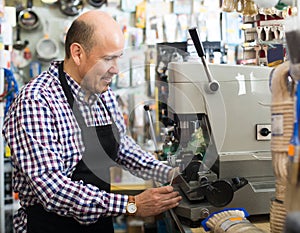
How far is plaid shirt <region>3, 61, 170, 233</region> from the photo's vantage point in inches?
62.6

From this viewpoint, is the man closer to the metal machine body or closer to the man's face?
the man's face

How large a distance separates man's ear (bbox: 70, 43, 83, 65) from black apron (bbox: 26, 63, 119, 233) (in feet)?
0.26

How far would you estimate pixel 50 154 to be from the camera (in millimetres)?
1598

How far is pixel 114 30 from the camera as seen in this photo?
178 cm

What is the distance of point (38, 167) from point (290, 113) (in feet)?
2.92

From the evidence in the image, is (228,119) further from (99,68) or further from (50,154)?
(50,154)

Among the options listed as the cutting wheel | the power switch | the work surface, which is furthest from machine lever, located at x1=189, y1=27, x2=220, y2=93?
the work surface

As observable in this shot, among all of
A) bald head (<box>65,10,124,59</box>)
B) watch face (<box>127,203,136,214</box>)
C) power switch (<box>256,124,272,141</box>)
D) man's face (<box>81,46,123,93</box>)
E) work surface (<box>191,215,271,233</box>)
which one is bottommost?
work surface (<box>191,215,271,233</box>)

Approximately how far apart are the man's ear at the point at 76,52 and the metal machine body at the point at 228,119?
36 cm

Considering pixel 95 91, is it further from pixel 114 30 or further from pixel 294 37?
pixel 294 37

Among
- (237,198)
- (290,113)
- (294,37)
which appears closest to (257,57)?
(237,198)

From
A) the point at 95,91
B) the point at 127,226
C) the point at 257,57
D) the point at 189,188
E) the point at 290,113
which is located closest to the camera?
the point at 290,113

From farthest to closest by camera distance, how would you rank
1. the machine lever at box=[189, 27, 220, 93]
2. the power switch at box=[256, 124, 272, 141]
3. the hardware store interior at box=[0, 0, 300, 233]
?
1. the power switch at box=[256, 124, 272, 141]
2. the machine lever at box=[189, 27, 220, 93]
3. the hardware store interior at box=[0, 0, 300, 233]

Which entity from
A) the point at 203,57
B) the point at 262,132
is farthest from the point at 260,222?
the point at 203,57
